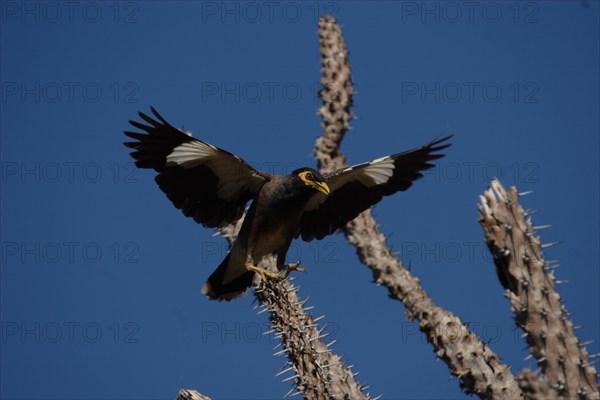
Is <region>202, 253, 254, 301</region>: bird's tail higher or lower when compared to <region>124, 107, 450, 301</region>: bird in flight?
lower

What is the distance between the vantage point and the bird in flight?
8.70 metres

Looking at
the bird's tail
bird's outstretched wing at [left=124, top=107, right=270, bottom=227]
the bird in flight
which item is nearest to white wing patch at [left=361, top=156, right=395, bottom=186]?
the bird in flight

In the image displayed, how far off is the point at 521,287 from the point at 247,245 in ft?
14.5

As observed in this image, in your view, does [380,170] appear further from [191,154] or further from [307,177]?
[191,154]

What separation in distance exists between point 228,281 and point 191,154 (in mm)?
1564

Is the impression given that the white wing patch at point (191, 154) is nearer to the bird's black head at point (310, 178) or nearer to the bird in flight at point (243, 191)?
the bird in flight at point (243, 191)

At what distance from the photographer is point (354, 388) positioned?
21.9ft

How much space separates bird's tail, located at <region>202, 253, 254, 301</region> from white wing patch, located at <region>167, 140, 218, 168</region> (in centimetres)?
116

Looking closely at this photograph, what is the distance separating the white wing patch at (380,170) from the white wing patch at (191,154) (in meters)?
2.04

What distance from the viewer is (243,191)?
30.9 feet

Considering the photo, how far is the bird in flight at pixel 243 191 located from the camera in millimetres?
8695

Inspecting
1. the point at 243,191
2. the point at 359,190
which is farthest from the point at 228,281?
the point at 359,190

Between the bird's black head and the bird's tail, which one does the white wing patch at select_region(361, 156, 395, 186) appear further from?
the bird's tail

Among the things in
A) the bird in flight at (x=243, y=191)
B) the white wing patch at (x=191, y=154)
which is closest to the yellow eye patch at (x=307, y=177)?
the bird in flight at (x=243, y=191)
